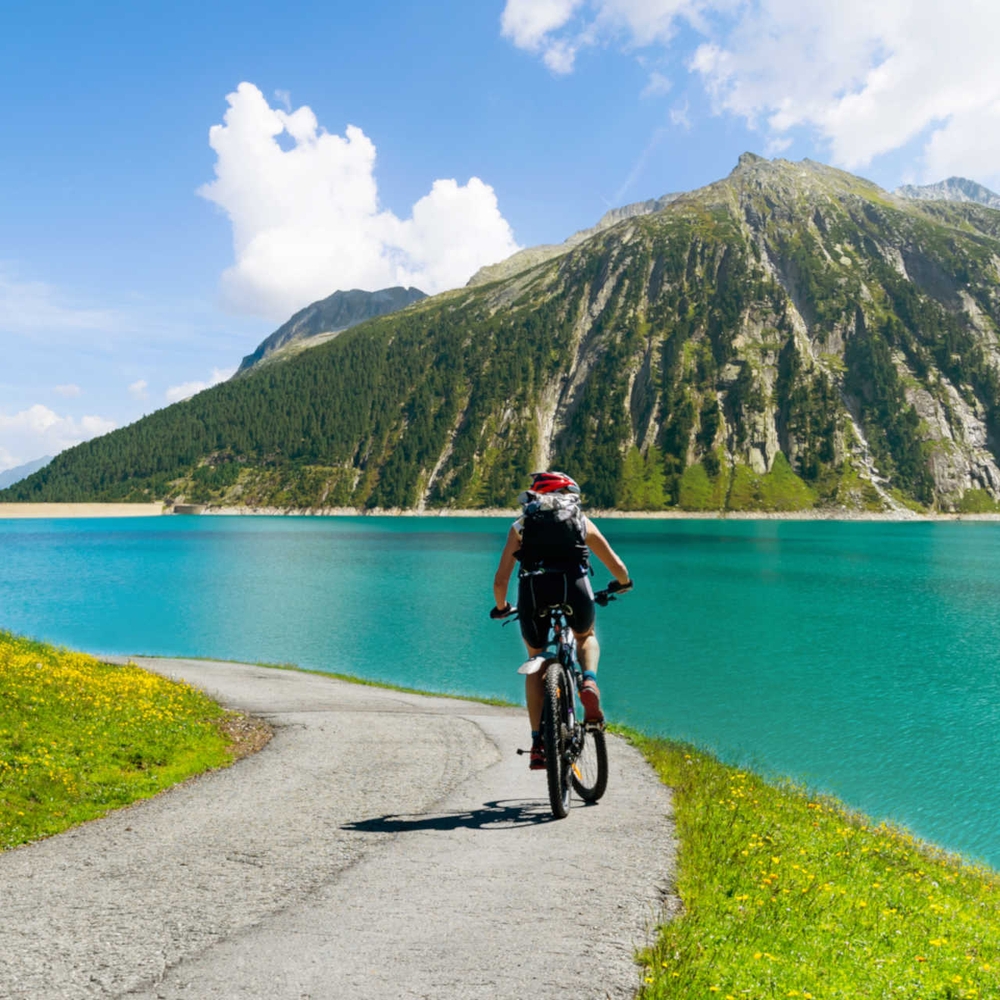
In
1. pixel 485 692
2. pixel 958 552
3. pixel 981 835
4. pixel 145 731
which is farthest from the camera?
pixel 958 552

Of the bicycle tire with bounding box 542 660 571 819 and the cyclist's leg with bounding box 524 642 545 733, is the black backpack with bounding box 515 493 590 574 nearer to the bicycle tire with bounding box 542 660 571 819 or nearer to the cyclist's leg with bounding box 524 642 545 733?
the cyclist's leg with bounding box 524 642 545 733

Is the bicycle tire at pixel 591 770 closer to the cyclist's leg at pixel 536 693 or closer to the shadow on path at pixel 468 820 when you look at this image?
the shadow on path at pixel 468 820

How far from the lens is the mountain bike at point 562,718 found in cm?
934

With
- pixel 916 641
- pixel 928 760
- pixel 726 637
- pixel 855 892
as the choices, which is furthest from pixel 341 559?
pixel 855 892

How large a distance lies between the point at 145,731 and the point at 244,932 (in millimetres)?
9271

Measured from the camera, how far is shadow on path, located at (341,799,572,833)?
9.60m

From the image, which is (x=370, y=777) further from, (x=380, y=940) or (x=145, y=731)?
(x=380, y=940)

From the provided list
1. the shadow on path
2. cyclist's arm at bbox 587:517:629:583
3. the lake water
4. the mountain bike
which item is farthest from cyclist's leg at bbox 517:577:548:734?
the lake water

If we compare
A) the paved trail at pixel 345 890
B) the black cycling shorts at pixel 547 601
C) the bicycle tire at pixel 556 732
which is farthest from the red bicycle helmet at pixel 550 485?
the paved trail at pixel 345 890

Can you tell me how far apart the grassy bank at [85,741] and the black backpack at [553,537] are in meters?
7.50

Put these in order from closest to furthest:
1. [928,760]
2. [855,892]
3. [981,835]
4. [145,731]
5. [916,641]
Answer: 1. [855,892]
2. [145,731]
3. [981,835]
4. [928,760]
5. [916,641]

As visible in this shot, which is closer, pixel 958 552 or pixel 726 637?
pixel 726 637

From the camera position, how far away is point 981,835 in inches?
731

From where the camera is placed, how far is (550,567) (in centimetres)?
946
